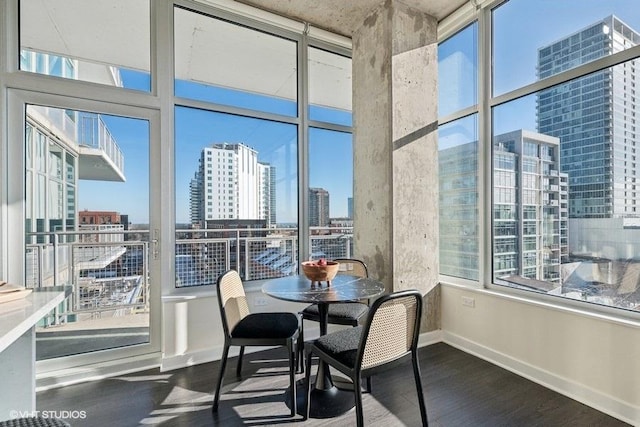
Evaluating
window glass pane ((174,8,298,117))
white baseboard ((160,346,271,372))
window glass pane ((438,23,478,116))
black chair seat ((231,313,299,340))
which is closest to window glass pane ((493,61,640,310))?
window glass pane ((438,23,478,116))

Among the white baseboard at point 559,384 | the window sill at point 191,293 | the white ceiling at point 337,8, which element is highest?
the white ceiling at point 337,8

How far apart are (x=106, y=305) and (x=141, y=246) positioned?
59 centimetres

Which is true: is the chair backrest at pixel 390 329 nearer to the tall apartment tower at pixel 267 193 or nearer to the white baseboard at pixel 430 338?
the white baseboard at pixel 430 338

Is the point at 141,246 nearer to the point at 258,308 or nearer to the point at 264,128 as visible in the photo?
the point at 258,308

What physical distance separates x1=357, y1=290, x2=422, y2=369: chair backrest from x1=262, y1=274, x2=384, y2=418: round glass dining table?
0.97 feet

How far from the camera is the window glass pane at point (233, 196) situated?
3094 millimetres

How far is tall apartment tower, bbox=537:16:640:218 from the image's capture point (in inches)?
85.6

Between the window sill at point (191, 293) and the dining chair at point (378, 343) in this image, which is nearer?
the dining chair at point (378, 343)

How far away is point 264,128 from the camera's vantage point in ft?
11.4

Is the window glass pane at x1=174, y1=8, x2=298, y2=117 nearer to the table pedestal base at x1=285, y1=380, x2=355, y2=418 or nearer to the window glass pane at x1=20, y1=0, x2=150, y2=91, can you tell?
the window glass pane at x1=20, y1=0, x2=150, y2=91

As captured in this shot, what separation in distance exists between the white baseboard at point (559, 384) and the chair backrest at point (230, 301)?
83.8 inches

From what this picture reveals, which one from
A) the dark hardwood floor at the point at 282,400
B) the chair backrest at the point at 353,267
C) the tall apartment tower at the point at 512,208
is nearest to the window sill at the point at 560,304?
the tall apartment tower at the point at 512,208

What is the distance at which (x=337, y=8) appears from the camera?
129 inches

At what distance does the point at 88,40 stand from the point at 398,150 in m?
2.88
